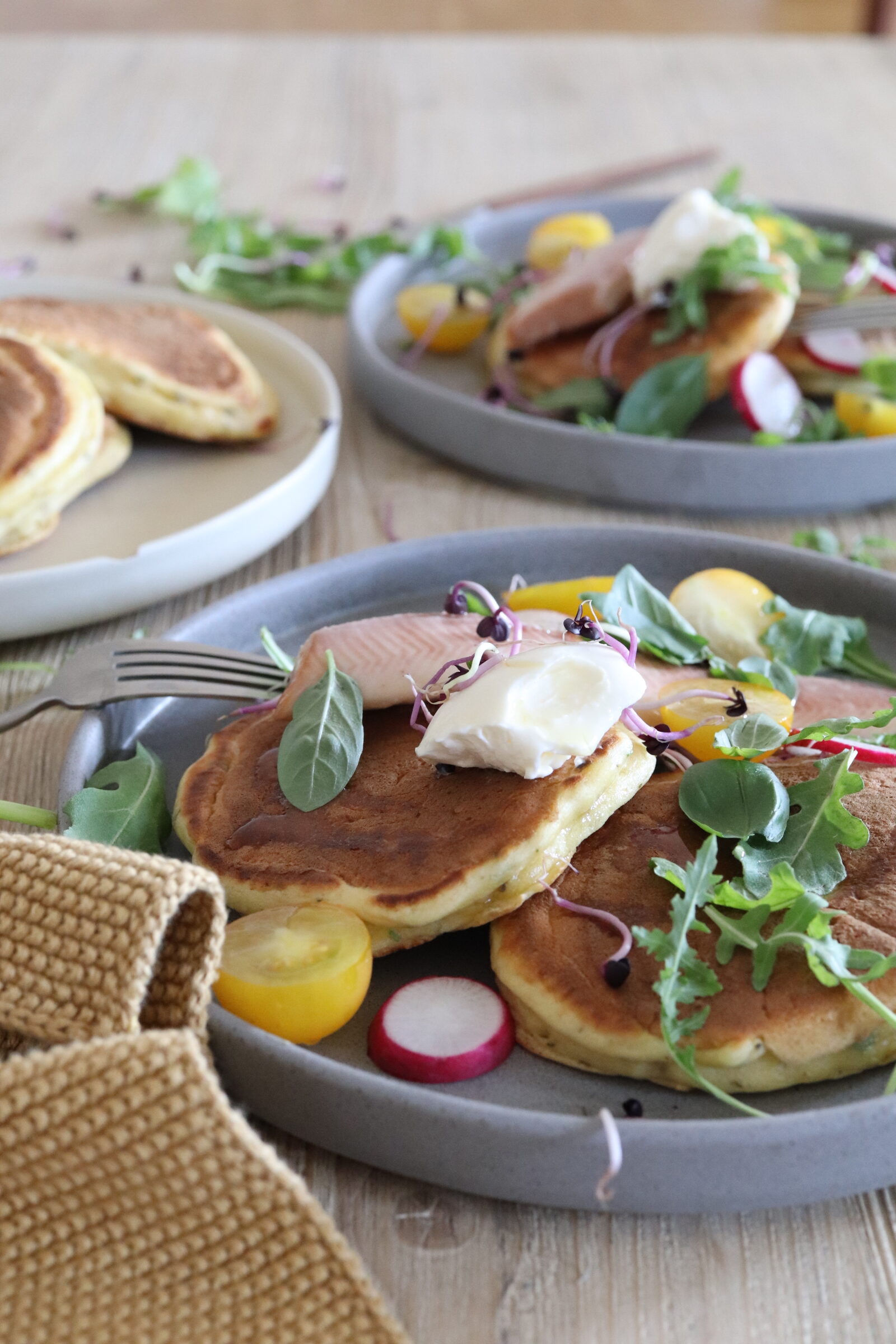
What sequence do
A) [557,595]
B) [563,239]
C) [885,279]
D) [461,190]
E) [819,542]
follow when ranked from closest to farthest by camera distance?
1. [557,595]
2. [819,542]
3. [885,279]
4. [563,239]
5. [461,190]

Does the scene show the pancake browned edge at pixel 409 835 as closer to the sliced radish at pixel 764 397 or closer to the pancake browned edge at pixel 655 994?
the pancake browned edge at pixel 655 994

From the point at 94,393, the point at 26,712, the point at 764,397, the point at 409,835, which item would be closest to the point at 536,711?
the point at 409,835

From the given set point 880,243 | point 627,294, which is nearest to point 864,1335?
point 627,294

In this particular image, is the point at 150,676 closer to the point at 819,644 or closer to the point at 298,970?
the point at 298,970

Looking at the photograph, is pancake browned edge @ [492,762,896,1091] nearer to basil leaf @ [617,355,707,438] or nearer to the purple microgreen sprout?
the purple microgreen sprout

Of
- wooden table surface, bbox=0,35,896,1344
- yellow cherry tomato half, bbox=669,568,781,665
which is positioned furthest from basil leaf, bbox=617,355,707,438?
yellow cherry tomato half, bbox=669,568,781,665
